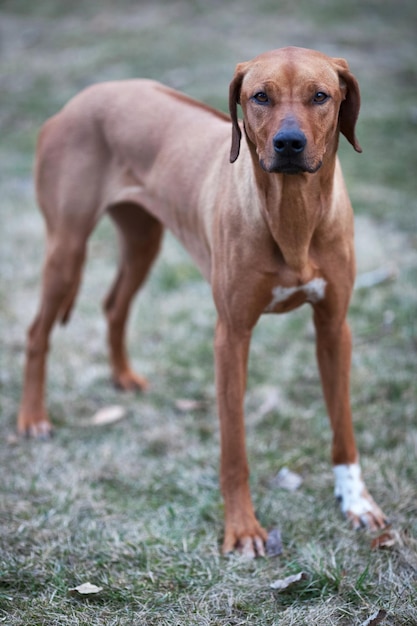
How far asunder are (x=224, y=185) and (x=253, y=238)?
0.36 meters

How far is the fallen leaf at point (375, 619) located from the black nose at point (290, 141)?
1.60 m

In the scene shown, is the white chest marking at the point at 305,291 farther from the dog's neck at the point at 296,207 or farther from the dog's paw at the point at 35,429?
the dog's paw at the point at 35,429

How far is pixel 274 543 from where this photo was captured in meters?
3.11

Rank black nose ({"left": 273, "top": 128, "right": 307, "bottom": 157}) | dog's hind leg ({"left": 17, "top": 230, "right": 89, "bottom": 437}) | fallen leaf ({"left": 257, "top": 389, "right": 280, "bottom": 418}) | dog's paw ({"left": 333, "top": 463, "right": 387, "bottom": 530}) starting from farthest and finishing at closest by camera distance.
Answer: fallen leaf ({"left": 257, "top": 389, "right": 280, "bottom": 418}) < dog's hind leg ({"left": 17, "top": 230, "right": 89, "bottom": 437}) < dog's paw ({"left": 333, "top": 463, "right": 387, "bottom": 530}) < black nose ({"left": 273, "top": 128, "right": 307, "bottom": 157})

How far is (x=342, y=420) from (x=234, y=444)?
0.53 m

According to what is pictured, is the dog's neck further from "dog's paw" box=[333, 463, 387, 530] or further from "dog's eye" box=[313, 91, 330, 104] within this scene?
"dog's paw" box=[333, 463, 387, 530]

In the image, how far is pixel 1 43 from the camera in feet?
48.5

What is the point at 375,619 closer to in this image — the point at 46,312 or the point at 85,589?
the point at 85,589

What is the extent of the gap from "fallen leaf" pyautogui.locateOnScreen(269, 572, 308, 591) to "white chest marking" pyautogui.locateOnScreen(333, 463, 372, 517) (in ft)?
1.69

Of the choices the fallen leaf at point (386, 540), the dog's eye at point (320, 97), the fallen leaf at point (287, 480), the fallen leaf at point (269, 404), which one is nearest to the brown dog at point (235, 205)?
the dog's eye at point (320, 97)

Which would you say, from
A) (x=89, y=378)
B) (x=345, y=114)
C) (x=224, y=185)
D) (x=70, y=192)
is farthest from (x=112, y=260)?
(x=345, y=114)

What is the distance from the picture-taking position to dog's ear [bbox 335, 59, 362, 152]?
2666 mm

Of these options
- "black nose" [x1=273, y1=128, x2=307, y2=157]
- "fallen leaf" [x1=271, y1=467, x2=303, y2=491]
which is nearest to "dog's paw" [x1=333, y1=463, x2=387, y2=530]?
"fallen leaf" [x1=271, y1=467, x2=303, y2=491]

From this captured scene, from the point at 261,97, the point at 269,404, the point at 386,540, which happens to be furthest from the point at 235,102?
the point at 269,404
